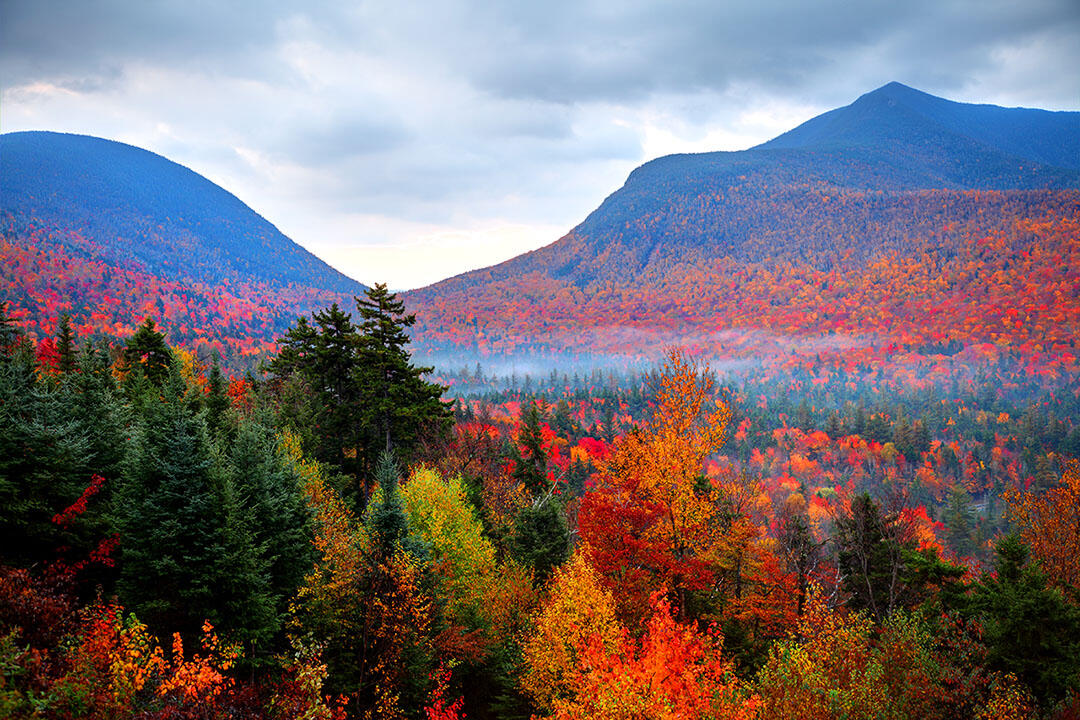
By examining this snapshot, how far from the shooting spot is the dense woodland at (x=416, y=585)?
1731 cm

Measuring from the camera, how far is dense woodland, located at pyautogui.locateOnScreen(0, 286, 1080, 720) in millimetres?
17312

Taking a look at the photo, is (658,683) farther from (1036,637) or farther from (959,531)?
(959,531)

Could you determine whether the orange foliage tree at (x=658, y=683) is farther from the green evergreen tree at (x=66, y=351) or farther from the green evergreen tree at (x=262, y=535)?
the green evergreen tree at (x=66, y=351)

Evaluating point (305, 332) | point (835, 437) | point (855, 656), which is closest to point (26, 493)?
point (305, 332)

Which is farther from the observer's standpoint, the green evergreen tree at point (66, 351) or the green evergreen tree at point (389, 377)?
the green evergreen tree at point (66, 351)

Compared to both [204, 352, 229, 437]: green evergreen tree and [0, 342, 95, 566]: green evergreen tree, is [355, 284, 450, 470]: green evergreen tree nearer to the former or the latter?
[204, 352, 229, 437]: green evergreen tree

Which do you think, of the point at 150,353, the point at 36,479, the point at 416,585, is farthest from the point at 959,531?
the point at 150,353

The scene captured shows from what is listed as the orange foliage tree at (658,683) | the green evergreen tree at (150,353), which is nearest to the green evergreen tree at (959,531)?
the orange foliage tree at (658,683)

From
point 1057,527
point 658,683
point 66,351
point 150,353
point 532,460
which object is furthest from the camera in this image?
point 150,353

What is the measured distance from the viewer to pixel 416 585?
2422 cm

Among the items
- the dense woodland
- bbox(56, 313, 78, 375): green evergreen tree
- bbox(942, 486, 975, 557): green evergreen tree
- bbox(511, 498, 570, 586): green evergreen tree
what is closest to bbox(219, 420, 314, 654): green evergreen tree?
the dense woodland

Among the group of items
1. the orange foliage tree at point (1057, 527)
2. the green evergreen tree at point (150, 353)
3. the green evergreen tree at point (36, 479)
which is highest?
the green evergreen tree at point (150, 353)

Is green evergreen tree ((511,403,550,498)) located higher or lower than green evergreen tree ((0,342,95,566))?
lower

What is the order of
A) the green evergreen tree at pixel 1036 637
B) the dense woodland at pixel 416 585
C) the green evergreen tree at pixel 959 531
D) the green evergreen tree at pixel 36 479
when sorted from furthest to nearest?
the green evergreen tree at pixel 959 531
the green evergreen tree at pixel 1036 637
the green evergreen tree at pixel 36 479
the dense woodland at pixel 416 585
